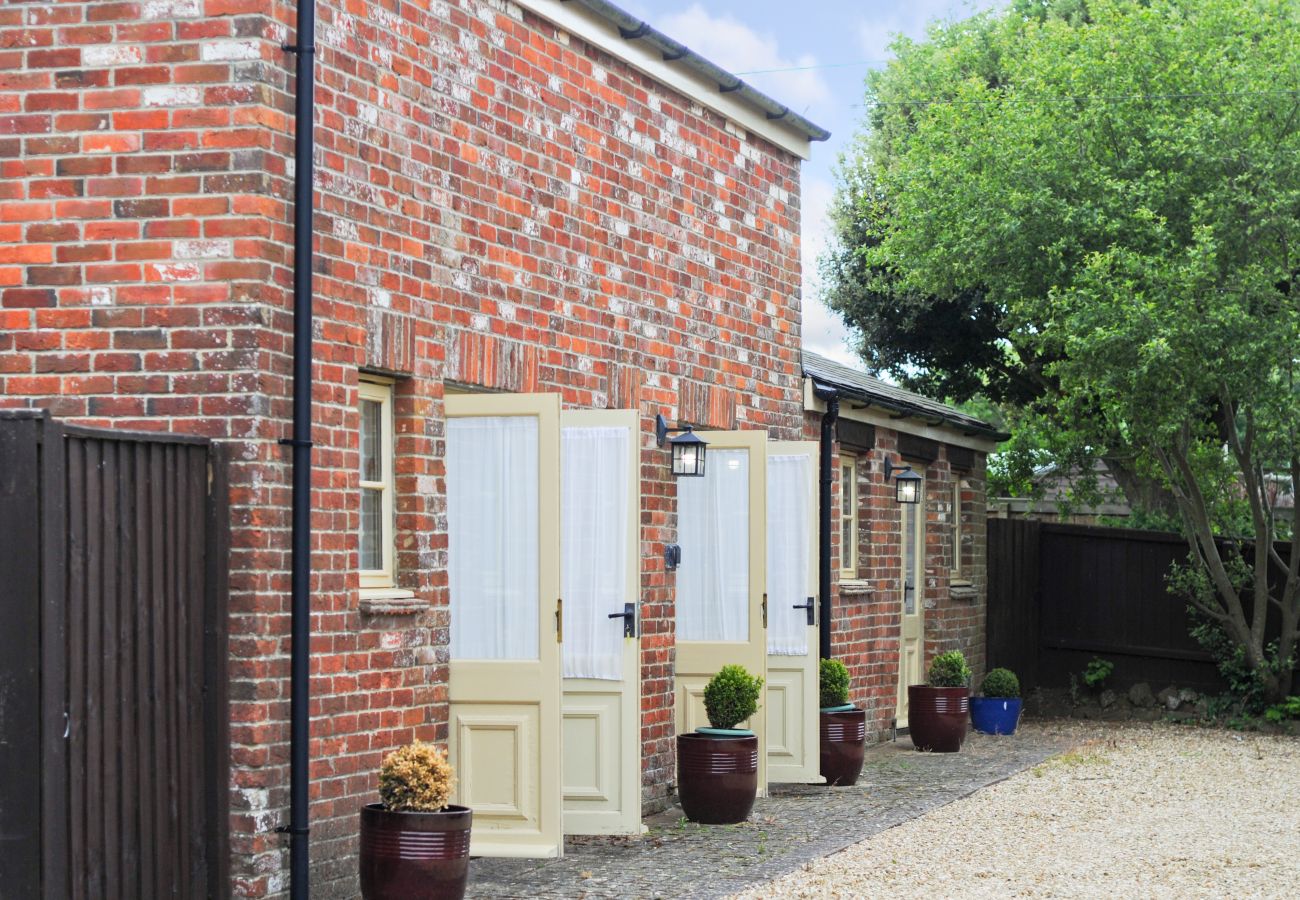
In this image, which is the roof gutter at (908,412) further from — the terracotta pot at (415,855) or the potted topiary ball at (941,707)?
the terracotta pot at (415,855)

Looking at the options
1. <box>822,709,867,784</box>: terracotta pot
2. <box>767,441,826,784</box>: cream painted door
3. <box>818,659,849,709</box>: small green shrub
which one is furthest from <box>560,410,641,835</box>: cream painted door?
<box>818,659,849,709</box>: small green shrub

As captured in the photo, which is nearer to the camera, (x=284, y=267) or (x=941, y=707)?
(x=284, y=267)

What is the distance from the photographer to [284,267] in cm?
748

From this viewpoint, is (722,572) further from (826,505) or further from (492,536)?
(492,536)

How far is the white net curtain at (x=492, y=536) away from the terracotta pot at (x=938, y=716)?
6904 millimetres

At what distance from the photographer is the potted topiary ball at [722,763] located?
35.5ft

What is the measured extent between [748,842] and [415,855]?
10.4 feet

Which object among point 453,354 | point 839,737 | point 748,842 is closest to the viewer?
point 453,354

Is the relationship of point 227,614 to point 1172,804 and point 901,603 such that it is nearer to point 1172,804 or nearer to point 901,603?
point 1172,804

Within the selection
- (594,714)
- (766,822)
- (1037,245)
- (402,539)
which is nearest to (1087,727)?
(1037,245)

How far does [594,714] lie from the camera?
9.86 metres

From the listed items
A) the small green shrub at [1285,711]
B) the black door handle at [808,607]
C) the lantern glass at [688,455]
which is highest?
the lantern glass at [688,455]

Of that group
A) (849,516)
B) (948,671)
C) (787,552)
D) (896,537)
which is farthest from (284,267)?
(896,537)

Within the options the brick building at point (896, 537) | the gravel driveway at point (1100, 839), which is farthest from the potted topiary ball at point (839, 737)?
the brick building at point (896, 537)
